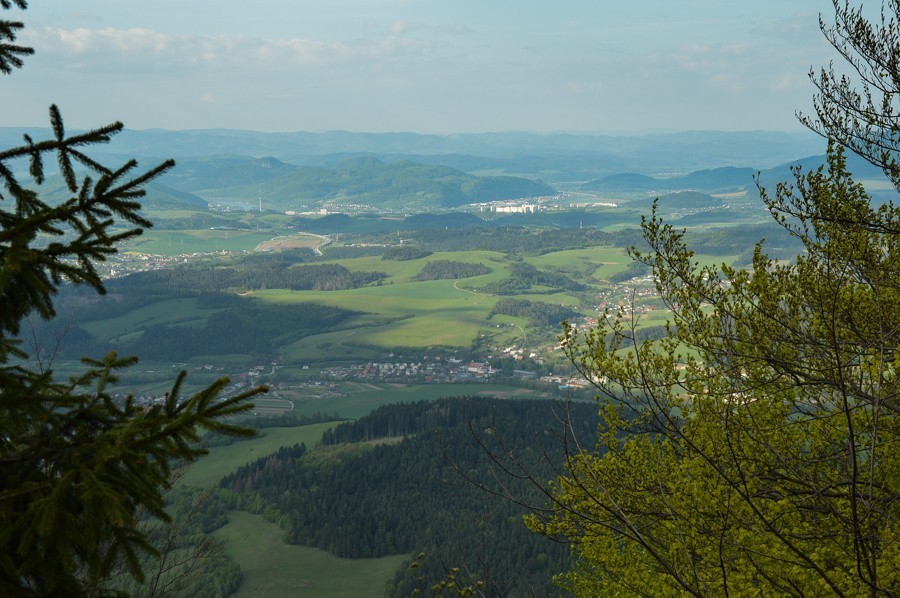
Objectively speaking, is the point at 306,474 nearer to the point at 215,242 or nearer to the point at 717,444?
the point at 717,444

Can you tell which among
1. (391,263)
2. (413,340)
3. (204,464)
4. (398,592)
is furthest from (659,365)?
(391,263)

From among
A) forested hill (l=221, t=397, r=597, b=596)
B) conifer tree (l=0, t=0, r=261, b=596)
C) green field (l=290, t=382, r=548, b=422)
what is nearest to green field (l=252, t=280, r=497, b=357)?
green field (l=290, t=382, r=548, b=422)

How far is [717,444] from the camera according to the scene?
10016mm

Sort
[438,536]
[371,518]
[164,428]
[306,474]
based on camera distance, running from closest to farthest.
Result: [164,428] < [438,536] < [371,518] < [306,474]

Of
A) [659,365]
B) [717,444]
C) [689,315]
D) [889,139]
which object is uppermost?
[889,139]

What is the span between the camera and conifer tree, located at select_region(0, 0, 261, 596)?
4.19 metres

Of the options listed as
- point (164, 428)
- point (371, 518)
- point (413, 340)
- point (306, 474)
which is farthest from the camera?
point (413, 340)

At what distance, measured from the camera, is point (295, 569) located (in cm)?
4469

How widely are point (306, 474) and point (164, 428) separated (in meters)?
56.7

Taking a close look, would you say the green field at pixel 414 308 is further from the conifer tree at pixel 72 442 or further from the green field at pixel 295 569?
the conifer tree at pixel 72 442

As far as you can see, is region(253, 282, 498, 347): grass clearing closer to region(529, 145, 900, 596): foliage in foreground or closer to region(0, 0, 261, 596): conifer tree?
region(529, 145, 900, 596): foliage in foreground

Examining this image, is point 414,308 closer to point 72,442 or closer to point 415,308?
point 415,308

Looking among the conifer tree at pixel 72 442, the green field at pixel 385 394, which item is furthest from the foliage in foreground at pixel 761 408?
the green field at pixel 385 394

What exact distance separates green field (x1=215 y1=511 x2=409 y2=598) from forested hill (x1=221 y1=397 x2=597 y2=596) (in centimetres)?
119
